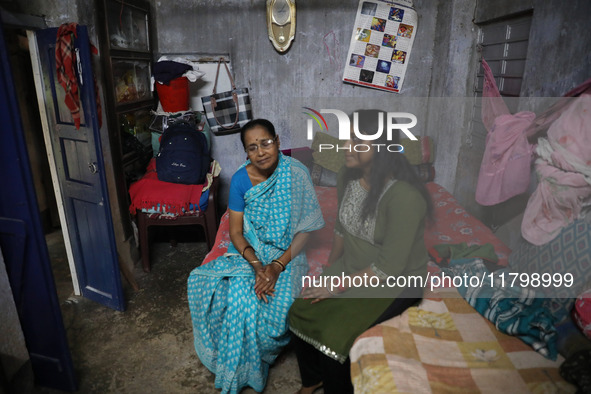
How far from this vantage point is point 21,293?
1.89 meters

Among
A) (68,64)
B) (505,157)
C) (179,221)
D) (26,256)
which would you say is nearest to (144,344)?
(26,256)

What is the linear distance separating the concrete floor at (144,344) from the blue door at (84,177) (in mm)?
161

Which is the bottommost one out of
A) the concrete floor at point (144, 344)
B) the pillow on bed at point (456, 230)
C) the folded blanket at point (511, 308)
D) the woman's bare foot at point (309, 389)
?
the concrete floor at point (144, 344)

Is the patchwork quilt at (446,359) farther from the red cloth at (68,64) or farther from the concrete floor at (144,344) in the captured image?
the red cloth at (68,64)

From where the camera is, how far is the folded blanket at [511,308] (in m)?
1.45

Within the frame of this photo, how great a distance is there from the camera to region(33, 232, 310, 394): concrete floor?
2057 millimetres

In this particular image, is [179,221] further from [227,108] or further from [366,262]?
[366,262]

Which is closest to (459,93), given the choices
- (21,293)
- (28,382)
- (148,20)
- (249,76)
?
(249,76)

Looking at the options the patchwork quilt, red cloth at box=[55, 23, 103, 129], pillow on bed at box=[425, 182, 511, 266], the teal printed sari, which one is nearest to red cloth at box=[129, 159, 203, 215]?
red cloth at box=[55, 23, 103, 129]

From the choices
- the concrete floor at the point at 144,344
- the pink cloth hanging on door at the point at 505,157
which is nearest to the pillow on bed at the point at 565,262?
the pink cloth hanging on door at the point at 505,157

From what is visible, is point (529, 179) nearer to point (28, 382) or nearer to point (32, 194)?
point (32, 194)

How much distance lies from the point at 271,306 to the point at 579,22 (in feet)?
6.55

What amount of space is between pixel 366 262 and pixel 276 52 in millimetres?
2506

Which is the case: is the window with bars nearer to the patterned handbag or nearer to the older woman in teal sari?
the older woman in teal sari
